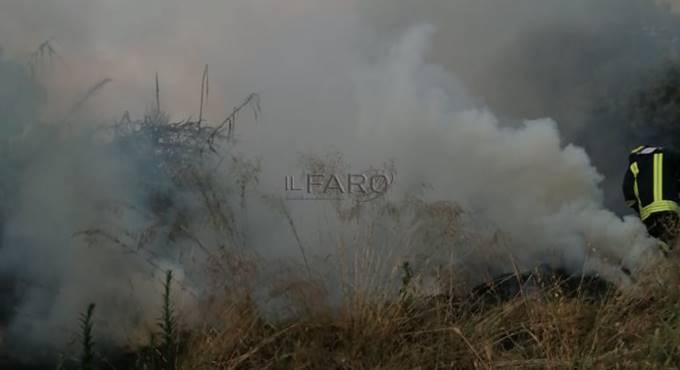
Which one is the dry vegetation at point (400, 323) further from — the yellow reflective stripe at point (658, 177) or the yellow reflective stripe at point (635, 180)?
the yellow reflective stripe at point (635, 180)

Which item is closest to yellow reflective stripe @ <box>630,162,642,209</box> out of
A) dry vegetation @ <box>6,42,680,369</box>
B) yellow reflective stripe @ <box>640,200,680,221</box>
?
yellow reflective stripe @ <box>640,200,680,221</box>

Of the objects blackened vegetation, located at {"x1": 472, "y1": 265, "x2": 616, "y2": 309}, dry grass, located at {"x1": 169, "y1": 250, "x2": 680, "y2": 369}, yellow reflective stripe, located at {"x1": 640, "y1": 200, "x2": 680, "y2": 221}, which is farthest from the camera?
yellow reflective stripe, located at {"x1": 640, "y1": 200, "x2": 680, "y2": 221}

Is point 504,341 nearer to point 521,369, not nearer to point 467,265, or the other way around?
point 521,369

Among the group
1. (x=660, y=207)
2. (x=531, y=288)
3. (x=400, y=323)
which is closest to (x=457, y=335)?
(x=400, y=323)

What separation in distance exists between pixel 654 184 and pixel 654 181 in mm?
21

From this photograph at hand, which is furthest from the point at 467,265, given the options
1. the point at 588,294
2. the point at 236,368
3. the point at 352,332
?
the point at 236,368

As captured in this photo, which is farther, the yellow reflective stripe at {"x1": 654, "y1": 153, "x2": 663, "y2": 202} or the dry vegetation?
the yellow reflective stripe at {"x1": 654, "y1": 153, "x2": 663, "y2": 202}

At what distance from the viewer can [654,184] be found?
5473 mm

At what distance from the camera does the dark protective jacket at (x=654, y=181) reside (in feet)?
17.8

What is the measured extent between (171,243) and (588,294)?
7.45 ft

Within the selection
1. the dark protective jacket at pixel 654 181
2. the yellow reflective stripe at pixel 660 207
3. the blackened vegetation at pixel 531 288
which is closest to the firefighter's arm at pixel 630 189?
the dark protective jacket at pixel 654 181

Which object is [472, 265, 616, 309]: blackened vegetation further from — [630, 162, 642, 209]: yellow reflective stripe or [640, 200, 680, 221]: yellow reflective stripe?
[630, 162, 642, 209]: yellow reflective stripe

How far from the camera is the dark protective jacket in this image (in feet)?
17.8

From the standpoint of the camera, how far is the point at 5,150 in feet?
16.2
